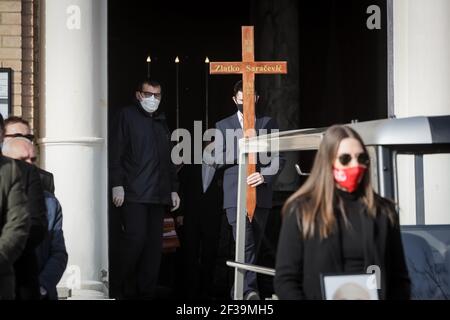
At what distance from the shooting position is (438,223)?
21.5 feet

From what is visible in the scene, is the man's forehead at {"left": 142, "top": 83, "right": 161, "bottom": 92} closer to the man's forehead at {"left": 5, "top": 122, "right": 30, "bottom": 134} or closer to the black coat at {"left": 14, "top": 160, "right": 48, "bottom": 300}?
the man's forehead at {"left": 5, "top": 122, "right": 30, "bottom": 134}

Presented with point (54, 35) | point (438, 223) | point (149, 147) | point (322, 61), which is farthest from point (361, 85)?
point (438, 223)

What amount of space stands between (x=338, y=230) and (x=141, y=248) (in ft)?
16.6

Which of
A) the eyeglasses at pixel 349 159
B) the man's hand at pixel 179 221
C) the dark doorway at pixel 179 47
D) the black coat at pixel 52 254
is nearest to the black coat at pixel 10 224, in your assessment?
the black coat at pixel 52 254

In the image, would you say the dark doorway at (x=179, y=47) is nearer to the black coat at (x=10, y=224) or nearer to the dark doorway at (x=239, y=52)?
the dark doorway at (x=239, y=52)

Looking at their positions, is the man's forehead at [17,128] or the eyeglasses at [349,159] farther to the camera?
the man's forehead at [17,128]

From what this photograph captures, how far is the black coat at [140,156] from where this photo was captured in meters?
10.2

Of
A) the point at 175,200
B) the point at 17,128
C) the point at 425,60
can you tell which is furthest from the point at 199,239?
the point at 17,128

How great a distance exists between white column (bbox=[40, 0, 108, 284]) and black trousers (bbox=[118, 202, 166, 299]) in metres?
0.51

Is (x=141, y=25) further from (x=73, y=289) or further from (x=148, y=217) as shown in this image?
(x=73, y=289)

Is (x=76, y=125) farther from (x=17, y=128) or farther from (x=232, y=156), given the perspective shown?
(x=17, y=128)

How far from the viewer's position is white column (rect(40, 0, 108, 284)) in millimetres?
9430

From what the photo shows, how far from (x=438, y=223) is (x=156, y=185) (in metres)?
4.06

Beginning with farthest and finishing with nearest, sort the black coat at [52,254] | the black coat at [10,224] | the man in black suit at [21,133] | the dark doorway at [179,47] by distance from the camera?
the dark doorway at [179,47] < the man in black suit at [21,133] < the black coat at [52,254] < the black coat at [10,224]
